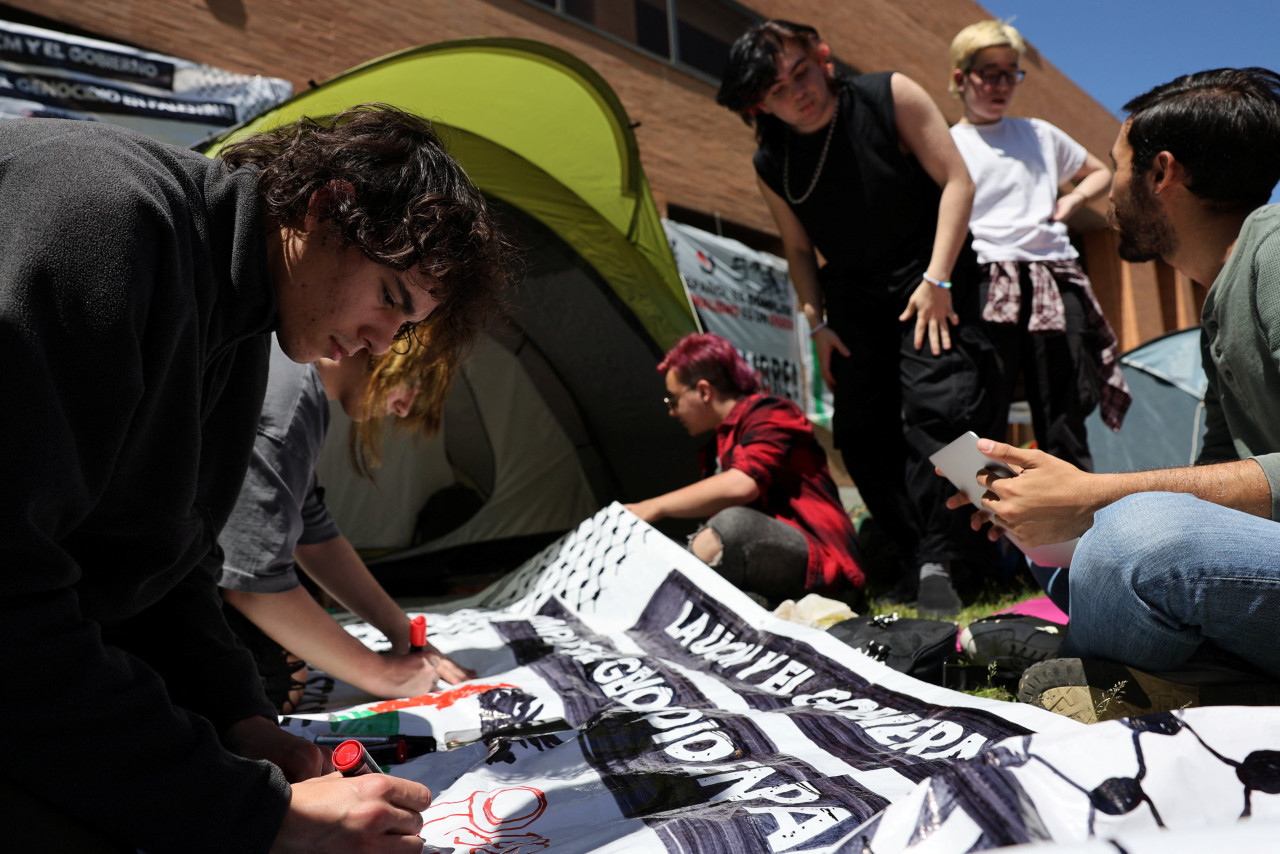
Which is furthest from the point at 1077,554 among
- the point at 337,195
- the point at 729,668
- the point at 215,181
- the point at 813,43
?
the point at 813,43

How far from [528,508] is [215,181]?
276cm

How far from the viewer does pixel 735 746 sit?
1136mm

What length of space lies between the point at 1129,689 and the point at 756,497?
3.95 feet

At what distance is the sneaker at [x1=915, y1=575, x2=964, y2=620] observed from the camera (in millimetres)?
2010

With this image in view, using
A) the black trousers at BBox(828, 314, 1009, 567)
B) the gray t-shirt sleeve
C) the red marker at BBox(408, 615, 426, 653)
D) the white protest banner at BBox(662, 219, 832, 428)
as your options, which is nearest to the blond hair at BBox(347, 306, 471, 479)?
the gray t-shirt sleeve

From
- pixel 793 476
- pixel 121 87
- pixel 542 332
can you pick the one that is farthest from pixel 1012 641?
pixel 121 87

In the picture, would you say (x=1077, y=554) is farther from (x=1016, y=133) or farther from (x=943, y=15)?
(x=943, y=15)

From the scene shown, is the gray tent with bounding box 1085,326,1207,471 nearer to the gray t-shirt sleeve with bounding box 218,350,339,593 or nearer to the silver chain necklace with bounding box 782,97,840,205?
the silver chain necklace with bounding box 782,97,840,205

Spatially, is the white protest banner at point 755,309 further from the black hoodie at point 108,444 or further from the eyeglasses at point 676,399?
the black hoodie at point 108,444

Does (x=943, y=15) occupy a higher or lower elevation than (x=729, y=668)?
higher

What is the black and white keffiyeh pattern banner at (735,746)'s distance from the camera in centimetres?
66

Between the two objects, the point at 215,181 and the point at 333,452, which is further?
the point at 333,452

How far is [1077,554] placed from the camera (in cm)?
107

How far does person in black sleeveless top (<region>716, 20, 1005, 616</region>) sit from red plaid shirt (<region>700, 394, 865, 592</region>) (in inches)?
6.5
